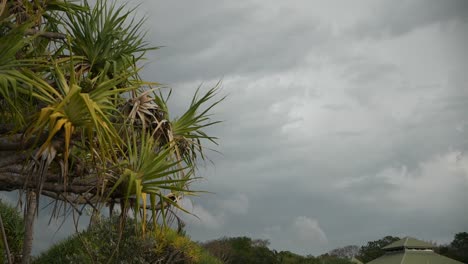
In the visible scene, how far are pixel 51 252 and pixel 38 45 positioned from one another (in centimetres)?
1030

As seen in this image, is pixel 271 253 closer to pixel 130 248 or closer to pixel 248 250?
pixel 248 250

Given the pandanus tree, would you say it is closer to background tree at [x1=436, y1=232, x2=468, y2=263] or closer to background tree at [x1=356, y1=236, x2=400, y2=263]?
background tree at [x1=436, y1=232, x2=468, y2=263]

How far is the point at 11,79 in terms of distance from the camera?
7.25 meters

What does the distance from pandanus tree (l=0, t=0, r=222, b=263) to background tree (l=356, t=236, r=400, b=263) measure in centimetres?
3967

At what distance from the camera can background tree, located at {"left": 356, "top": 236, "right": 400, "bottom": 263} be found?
47.5 metres

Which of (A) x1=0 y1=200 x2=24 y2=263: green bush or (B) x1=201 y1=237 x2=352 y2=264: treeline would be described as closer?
(A) x1=0 y1=200 x2=24 y2=263: green bush

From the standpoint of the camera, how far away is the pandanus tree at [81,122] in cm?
694

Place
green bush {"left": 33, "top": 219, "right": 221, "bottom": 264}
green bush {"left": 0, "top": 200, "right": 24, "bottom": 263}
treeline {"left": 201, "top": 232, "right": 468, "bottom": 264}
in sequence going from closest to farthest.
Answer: green bush {"left": 33, "top": 219, "right": 221, "bottom": 264}
green bush {"left": 0, "top": 200, "right": 24, "bottom": 263}
treeline {"left": 201, "top": 232, "right": 468, "bottom": 264}

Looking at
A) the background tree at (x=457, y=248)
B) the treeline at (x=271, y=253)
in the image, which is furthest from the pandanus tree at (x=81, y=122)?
the background tree at (x=457, y=248)

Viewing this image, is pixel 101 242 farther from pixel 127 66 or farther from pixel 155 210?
pixel 155 210

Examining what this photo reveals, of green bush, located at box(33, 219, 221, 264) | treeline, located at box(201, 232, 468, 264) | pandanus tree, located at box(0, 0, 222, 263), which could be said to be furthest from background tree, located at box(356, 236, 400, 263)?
pandanus tree, located at box(0, 0, 222, 263)

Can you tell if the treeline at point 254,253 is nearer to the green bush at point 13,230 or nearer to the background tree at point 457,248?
the background tree at point 457,248

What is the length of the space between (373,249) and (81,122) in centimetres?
4396

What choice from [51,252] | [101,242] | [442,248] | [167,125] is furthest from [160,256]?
Result: [442,248]
